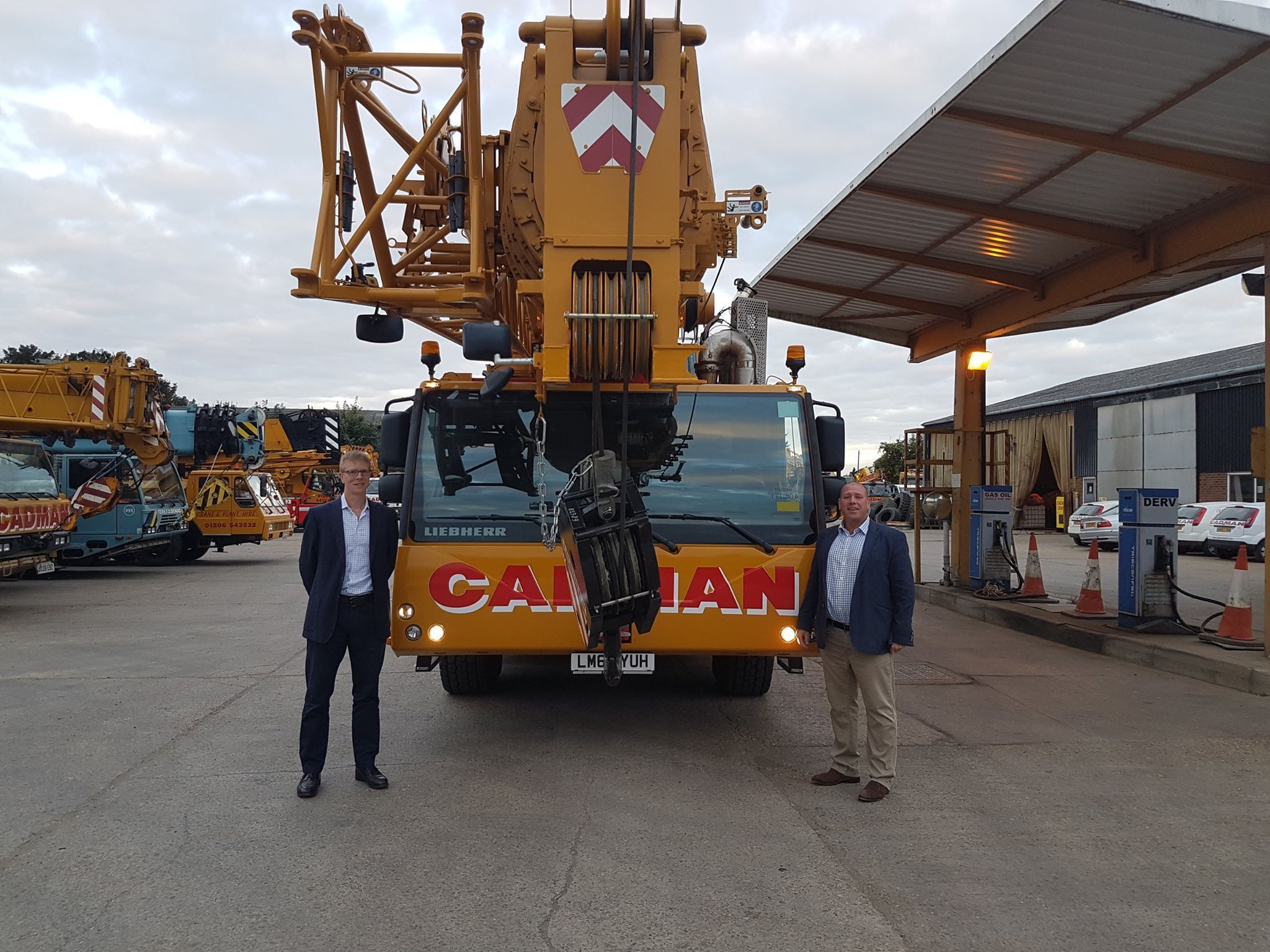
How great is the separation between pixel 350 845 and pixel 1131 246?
9.21 m

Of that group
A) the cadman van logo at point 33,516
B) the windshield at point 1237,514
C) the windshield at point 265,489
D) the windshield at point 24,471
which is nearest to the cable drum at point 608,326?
the cadman van logo at point 33,516

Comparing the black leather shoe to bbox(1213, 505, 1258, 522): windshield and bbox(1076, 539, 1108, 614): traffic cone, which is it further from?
bbox(1213, 505, 1258, 522): windshield

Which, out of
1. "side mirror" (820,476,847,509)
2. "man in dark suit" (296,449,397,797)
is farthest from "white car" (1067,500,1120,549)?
"man in dark suit" (296,449,397,797)

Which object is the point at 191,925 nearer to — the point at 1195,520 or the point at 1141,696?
the point at 1141,696

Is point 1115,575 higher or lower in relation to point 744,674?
lower

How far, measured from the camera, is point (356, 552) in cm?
508

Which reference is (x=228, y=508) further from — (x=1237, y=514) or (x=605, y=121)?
(x=1237, y=514)

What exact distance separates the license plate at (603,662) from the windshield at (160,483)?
14321 millimetres

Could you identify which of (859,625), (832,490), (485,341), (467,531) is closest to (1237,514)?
(832,490)

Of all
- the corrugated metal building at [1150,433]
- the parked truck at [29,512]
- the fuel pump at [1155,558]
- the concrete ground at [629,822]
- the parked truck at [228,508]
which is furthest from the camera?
the corrugated metal building at [1150,433]

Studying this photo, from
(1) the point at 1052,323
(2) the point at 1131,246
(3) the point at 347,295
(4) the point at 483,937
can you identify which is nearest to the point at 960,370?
(1) the point at 1052,323

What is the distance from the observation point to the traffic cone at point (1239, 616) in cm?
874

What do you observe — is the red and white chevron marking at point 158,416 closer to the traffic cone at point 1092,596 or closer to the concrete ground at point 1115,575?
the concrete ground at point 1115,575

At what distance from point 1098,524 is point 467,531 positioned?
22.9m
